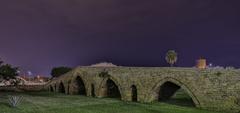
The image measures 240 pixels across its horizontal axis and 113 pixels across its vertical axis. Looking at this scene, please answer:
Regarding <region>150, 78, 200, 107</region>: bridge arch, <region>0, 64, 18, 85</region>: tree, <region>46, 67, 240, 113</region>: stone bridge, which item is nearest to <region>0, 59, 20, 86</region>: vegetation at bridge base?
<region>0, 64, 18, 85</region>: tree

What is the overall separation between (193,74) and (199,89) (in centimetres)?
149

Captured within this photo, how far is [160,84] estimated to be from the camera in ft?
127

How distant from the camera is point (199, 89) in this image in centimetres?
3488

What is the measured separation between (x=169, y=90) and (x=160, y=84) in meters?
4.23

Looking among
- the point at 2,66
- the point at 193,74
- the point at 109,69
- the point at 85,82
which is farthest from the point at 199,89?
Result: the point at 2,66

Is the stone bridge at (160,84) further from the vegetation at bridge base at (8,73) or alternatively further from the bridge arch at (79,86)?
the vegetation at bridge base at (8,73)

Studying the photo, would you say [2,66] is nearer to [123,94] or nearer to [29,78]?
[123,94]

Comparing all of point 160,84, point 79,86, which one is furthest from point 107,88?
point 160,84

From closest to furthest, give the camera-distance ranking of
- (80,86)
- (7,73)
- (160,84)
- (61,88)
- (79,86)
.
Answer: (160,84)
(7,73)
(79,86)
(80,86)
(61,88)

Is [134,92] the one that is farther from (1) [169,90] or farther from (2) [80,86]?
(2) [80,86]

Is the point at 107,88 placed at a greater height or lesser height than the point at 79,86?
lesser

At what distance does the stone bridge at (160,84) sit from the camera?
32562 mm

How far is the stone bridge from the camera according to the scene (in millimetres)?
32562

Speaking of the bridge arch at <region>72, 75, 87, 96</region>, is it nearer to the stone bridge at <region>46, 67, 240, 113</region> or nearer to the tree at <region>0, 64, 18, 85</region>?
the stone bridge at <region>46, 67, 240, 113</region>
